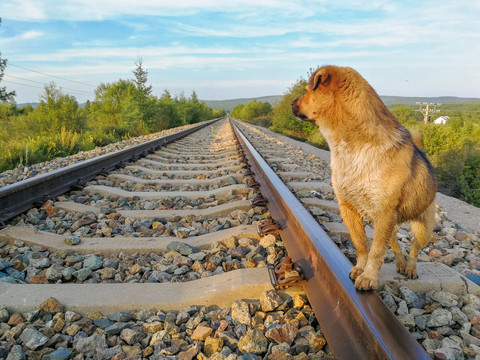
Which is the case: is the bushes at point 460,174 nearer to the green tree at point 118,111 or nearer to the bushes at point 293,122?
the green tree at point 118,111

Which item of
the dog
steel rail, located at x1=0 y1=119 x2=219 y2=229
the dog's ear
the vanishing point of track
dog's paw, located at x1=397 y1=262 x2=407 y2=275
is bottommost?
dog's paw, located at x1=397 y1=262 x2=407 y2=275

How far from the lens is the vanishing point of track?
1.42 metres

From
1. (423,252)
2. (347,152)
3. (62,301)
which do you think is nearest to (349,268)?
(347,152)

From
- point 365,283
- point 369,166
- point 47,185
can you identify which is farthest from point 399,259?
point 47,185

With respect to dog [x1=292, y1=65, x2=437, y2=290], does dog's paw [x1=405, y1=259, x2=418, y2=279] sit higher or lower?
lower

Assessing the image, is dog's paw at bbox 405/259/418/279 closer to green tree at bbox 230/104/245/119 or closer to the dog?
the dog

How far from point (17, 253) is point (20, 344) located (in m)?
1.15

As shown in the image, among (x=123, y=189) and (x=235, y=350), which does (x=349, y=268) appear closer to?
(x=235, y=350)

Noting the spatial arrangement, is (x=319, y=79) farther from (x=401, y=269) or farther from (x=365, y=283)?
(x=401, y=269)

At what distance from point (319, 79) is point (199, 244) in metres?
1.53

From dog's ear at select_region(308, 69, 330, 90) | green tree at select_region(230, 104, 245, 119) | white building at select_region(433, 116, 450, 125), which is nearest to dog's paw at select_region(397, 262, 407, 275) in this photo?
dog's ear at select_region(308, 69, 330, 90)

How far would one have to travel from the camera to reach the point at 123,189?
443 cm

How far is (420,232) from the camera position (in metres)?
2.00

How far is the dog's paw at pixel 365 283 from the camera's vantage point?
5.19ft
